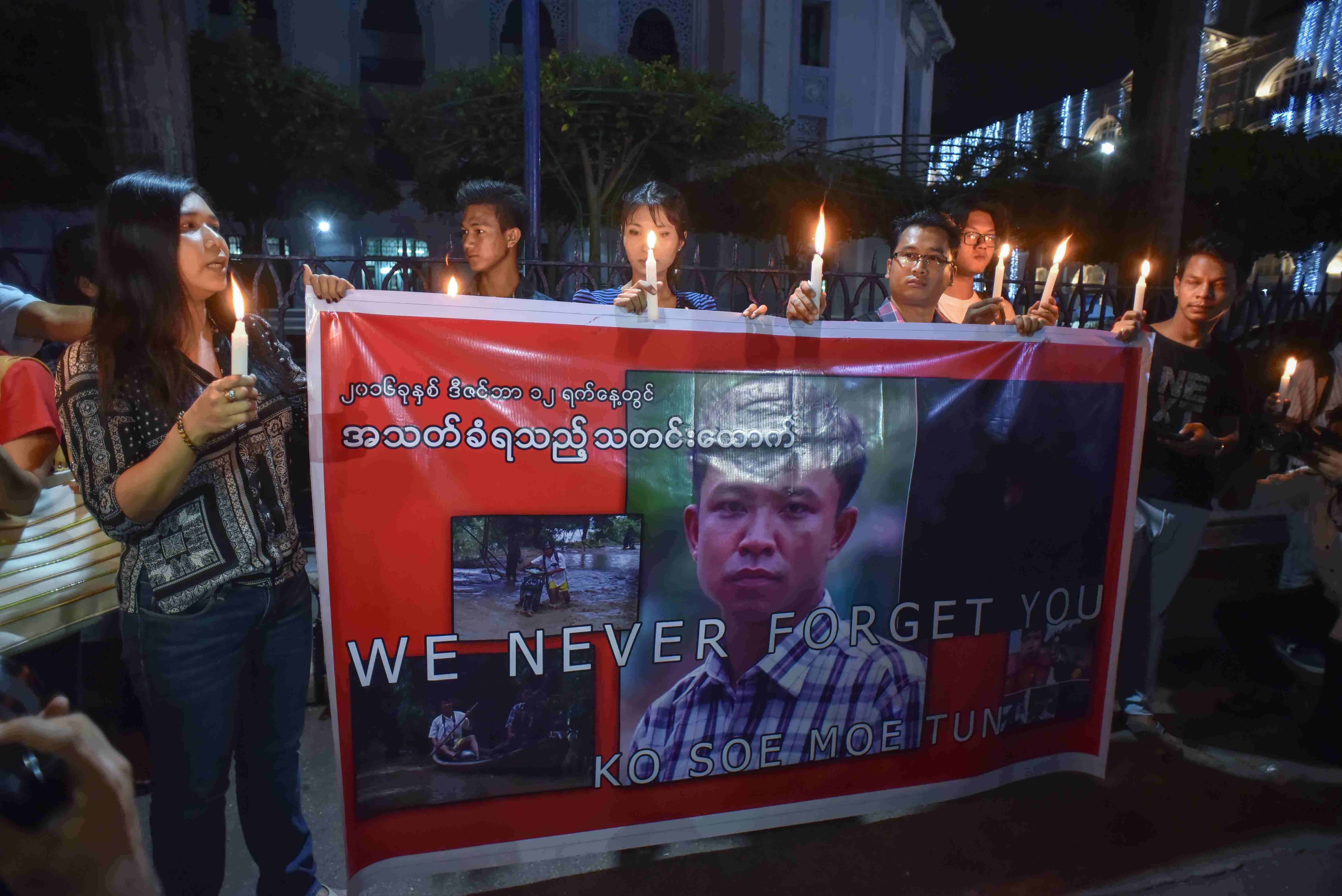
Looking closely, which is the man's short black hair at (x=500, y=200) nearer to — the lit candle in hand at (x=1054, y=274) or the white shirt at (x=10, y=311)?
the white shirt at (x=10, y=311)

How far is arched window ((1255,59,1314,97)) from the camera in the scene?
3475cm

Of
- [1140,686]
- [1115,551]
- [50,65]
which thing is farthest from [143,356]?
[50,65]

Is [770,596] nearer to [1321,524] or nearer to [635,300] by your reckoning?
[635,300]

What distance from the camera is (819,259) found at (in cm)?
192

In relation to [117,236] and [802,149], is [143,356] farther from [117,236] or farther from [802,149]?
[802,149]

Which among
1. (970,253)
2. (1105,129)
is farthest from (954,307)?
(1105,129)

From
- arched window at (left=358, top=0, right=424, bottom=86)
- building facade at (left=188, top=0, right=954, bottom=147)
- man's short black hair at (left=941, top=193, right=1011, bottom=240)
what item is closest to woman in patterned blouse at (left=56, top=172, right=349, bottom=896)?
man's short black hair at (left=941, top=193, right=1011, bottom=240)

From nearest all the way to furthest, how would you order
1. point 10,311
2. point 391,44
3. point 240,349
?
point 240,349 < point 10,311 < point 391,44

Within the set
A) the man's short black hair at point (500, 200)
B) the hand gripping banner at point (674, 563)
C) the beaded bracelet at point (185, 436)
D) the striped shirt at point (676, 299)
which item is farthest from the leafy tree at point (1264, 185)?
the beaded bracelet at point (185, 436)

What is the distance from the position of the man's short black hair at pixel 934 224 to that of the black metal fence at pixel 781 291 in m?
1.00

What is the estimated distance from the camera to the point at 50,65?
36.7 feet

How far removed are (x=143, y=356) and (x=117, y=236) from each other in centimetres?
27

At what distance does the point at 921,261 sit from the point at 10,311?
121 inches

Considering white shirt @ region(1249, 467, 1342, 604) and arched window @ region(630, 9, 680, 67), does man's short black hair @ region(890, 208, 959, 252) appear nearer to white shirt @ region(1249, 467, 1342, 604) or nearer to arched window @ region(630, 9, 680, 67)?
white shirt @ region(1249, 467, 1342, 604)
